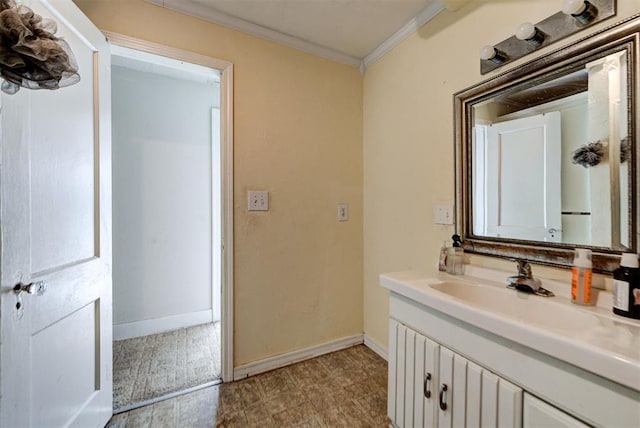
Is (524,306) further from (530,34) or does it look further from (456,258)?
(530,34)

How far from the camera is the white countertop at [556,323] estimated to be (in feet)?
2.02

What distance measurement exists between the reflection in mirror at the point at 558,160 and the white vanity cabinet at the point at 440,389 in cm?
63

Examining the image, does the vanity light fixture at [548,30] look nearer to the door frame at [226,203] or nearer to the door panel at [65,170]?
the door frame at [226,203]

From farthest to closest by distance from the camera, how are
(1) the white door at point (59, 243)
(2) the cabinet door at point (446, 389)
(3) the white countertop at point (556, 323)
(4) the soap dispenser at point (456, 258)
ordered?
(4) the soap dispenser at point (456, 258)
(2) the cabinet door at point (446, 389)
(1) the white door at point (59, 243)
(3) the white countertop at point (556, 323)

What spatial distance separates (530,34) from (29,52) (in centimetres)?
174

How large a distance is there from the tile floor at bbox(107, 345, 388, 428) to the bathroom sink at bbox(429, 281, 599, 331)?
0.82m

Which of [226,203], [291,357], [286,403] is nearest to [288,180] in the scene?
[226,203]

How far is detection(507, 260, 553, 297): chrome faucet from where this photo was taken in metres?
1.06

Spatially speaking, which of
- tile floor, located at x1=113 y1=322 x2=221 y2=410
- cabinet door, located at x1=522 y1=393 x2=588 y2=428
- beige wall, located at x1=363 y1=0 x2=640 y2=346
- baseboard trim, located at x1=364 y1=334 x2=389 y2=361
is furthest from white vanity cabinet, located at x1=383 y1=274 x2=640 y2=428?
tile floor, located at x1=113 y1=322 x2=221 y2=410

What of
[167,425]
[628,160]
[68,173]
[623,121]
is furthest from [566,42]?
[167,425]

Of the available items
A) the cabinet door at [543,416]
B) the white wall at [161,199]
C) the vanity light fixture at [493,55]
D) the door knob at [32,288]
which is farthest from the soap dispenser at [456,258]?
the white wall at [161,199]

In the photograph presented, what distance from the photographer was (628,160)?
904 mm

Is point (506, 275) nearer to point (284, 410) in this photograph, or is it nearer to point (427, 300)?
point (427, 300)

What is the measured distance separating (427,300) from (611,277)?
62 centimetres
